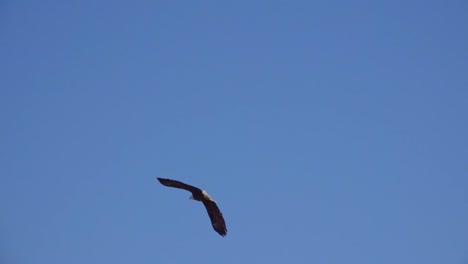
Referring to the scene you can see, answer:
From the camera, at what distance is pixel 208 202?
32938 millimetres

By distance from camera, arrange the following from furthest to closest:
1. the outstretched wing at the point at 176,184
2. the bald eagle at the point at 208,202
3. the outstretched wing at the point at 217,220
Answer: the outstretched wing at the point at 217,220, the bald eagle at the point at 208,202, the outstretched wing at the point at 176,184

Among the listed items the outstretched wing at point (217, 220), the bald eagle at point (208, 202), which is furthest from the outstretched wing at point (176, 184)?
the outstretched wing at point (217, 220)

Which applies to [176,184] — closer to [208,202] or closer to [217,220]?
[208,202]

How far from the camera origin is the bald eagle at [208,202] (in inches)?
1238

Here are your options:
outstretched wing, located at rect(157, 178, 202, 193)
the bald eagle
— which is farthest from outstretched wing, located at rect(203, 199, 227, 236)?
outstretched wing, located at rect(157, 178, 202, 193)

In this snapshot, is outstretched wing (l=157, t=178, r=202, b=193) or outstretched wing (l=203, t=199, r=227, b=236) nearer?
outstretched wing (l=157, t=178, r=202, b=193)

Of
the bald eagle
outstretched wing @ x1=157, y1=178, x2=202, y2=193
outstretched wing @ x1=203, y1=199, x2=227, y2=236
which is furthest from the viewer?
outstretched wing @ x1=203, y1=199, x2=227, y2=236

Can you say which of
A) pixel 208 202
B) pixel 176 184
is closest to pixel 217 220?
pixel 208 202

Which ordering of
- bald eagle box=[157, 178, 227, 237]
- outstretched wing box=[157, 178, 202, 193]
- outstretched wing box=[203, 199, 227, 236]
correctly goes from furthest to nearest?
outstretched wing box=[203, 199, 227, 236], bald eagle box=[157, 178, 227, 237], outstretched wing box=[157, 178, 202, 193]

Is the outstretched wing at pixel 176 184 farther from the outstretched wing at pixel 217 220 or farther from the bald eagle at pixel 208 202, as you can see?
the outstretched wing at pixel 217 220

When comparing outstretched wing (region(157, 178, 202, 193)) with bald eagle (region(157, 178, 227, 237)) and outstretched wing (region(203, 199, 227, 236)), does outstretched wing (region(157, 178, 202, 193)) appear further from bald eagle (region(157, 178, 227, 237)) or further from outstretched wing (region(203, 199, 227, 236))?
outstretched wing (region(203, 199, 227, 236))

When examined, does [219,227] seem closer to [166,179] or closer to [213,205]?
[213,205]

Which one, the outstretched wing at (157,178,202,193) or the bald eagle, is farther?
the bald eagle

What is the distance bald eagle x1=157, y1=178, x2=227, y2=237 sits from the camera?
3145cm
